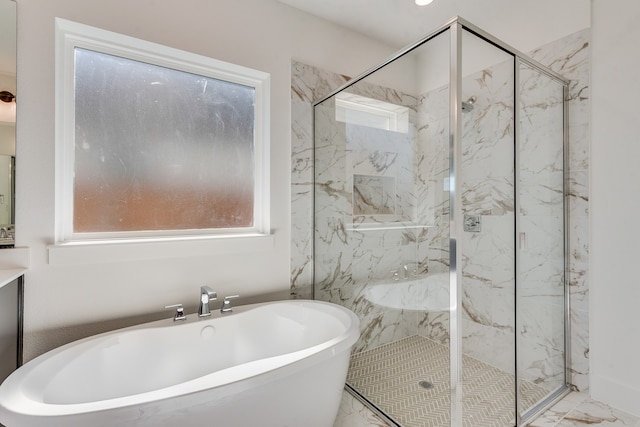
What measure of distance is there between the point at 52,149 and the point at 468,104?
6.60ft

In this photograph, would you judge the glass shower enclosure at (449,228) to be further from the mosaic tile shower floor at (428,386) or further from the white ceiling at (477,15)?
the white ceiling at (477,15)

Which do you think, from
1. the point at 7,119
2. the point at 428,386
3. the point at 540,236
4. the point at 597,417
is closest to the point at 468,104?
the point at 540,236

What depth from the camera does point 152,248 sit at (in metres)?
1.62

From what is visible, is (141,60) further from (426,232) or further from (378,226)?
(426,232)

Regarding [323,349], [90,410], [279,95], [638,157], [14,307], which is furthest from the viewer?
[279,95]

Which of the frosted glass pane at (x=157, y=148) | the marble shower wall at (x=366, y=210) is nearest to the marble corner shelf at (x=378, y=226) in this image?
the marble shower wall at (x=366, y=210)

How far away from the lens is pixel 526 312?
166cm

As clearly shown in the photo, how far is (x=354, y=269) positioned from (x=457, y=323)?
88 cm

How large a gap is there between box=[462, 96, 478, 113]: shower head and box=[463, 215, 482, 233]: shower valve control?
0.50 meters

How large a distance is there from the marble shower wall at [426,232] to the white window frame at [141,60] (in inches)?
8.8

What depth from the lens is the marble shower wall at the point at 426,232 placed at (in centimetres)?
160

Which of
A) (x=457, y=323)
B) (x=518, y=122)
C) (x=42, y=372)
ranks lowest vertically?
(x=42, y=372)

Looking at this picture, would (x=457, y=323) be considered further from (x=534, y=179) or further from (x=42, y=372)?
(x=42, y=372)

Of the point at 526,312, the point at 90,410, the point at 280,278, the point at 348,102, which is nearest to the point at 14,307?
the point at 90,410
